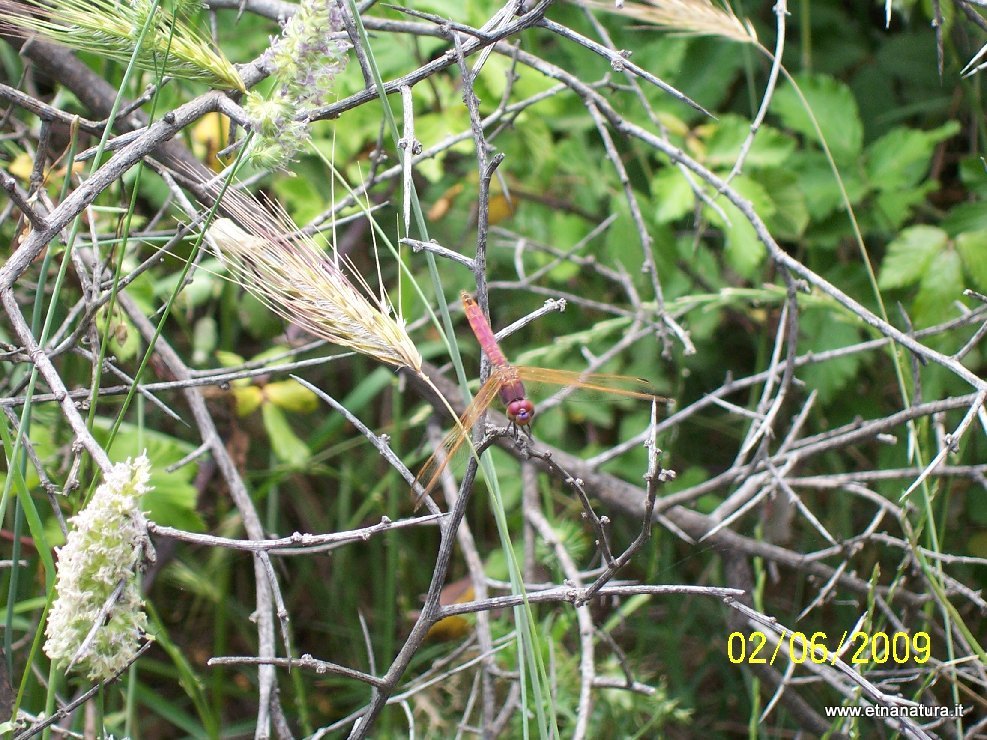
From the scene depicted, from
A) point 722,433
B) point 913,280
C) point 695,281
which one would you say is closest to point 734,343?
point 722,433

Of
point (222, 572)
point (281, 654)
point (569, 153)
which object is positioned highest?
point (569, 153)

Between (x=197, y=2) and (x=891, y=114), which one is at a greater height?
(x=197, y=2)

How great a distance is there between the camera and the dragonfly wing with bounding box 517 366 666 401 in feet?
3.25

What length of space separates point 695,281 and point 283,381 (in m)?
1.02

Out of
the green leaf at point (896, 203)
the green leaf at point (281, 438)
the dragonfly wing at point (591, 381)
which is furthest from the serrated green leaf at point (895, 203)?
the green leaf at point (281, 438)

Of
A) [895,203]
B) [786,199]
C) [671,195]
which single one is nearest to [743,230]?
[671,195]

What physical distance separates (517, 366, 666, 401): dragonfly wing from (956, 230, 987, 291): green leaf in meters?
0.92

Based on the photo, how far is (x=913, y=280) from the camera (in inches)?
65.8

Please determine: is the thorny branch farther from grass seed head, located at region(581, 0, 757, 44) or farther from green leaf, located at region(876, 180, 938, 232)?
green leaf, located at region(876, 180, 938, 232)

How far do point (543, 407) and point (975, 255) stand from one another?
0.91 meters

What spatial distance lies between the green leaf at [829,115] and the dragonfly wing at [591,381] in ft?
3.58

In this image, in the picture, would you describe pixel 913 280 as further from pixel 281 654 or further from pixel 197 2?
pixel 281 654

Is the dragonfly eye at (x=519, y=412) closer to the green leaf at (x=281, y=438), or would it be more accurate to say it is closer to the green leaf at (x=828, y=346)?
the green leaf at (x=281, y=438)

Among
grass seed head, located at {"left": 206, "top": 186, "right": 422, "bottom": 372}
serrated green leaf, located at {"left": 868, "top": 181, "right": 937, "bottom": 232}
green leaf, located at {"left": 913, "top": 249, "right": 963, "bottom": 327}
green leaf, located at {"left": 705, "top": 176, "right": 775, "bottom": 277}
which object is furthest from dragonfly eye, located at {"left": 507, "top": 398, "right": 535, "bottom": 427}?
serrated green leaf, located at {"left": 868, "top": 181, "right": 937, "bottom": 232}
